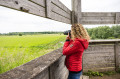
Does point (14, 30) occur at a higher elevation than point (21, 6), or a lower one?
lower

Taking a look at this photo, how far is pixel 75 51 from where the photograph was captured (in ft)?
5.54

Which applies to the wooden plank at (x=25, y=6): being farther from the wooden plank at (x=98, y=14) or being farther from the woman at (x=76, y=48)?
the wooden plank at (x=98, y=14)

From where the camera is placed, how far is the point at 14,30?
3.01ft

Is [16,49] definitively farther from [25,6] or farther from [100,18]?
[100,18]

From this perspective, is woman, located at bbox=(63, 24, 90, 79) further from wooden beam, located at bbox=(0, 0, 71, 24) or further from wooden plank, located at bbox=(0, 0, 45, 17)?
wooden plank, located at bbox=(0, 0, 45, 17)

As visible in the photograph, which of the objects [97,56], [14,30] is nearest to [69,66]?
[14,30]

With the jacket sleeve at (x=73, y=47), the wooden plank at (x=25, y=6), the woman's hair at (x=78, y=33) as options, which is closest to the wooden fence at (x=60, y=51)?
the wooden plank at (x=25, y=6)

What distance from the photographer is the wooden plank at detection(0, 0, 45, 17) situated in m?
0.74

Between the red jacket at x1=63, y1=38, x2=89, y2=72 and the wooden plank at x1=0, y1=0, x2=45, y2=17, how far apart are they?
732 millimetres

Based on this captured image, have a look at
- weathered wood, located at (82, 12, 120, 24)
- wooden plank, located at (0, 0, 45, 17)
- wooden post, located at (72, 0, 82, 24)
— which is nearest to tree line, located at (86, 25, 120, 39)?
weathered wood, located at (82, 12, 120, 24)

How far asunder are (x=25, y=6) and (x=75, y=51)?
111 cm

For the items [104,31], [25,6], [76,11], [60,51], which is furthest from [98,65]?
[25,6]

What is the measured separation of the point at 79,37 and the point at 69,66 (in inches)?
23.6

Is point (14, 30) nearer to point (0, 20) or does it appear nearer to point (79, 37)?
point (0, 20)
